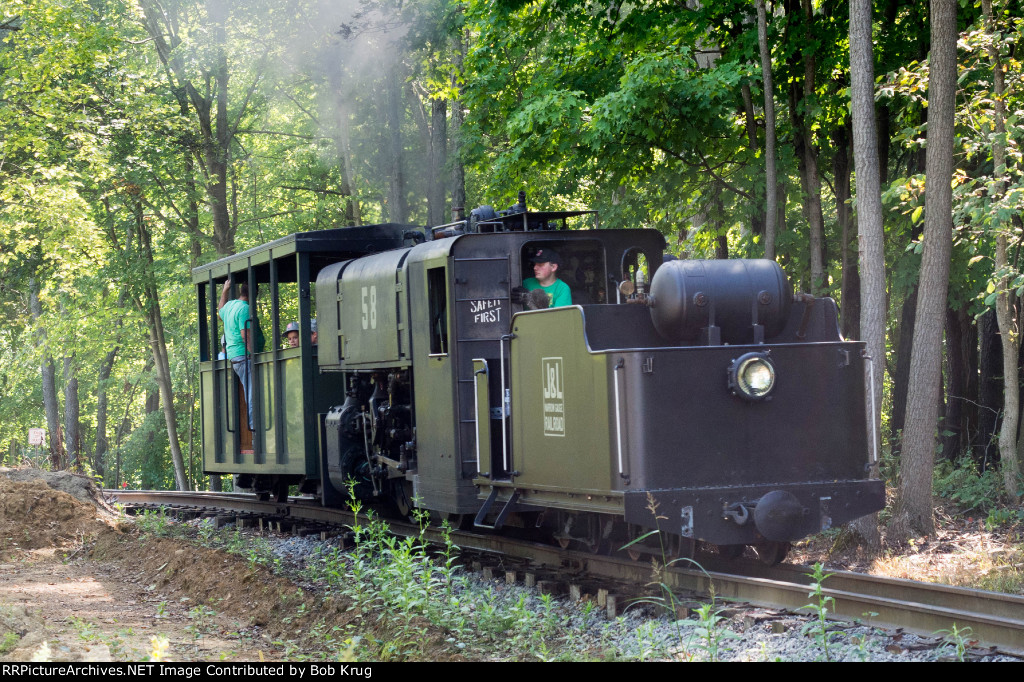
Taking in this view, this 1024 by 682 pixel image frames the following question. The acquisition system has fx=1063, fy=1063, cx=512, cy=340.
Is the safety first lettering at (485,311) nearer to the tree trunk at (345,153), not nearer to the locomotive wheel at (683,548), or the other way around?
the locomotive wheel at (683,548)

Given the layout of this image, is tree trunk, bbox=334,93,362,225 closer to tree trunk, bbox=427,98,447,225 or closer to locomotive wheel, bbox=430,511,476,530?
tree trunk, bbox=427,98,447,225

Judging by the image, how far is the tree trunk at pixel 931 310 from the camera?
9.68 meters

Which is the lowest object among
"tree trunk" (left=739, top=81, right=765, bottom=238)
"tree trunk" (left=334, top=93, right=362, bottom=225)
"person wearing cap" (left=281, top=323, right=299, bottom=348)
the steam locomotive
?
the steam locomotive

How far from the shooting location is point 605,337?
7383mm

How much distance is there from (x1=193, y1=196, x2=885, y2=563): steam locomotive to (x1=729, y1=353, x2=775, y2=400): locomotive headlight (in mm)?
13

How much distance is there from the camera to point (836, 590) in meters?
6.37

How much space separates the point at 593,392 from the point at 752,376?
103 centimetres

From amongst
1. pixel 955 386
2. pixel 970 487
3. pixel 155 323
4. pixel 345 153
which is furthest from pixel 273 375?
pixel 155 323

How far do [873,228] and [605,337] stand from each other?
12.1 feet

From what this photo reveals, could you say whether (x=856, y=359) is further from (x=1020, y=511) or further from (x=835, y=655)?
(x=1020, y=511)

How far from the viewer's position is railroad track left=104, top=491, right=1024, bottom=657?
5539 mm

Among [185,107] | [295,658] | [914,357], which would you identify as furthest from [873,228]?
[185,107]

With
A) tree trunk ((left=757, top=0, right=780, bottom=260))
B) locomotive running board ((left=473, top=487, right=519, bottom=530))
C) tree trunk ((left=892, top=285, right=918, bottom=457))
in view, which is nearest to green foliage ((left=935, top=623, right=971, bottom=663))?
locomotive running board ((left=473, top=487, right=519, bottom=530))

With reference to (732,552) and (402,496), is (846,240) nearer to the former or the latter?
(732,552)
